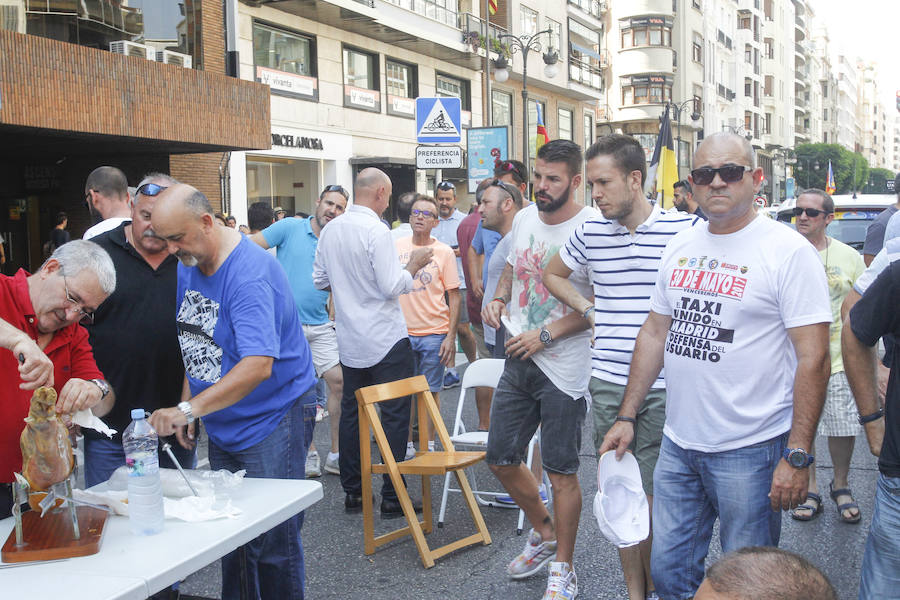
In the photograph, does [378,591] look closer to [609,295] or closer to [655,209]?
[609,295]

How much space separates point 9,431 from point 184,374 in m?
1.05

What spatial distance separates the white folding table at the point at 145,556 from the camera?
227 centimetres

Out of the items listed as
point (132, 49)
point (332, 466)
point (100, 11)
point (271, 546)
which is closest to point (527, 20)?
point (132, 49)

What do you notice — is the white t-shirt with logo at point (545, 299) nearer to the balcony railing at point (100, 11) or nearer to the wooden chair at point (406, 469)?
the wooden chair at point (406, 469)

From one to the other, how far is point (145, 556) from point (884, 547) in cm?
224

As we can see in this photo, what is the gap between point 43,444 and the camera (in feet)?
8.76

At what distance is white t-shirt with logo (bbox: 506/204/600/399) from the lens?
421 cm

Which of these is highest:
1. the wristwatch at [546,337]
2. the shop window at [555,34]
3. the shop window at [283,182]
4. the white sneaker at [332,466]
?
the shop window at [555,34]

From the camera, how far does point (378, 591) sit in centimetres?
443

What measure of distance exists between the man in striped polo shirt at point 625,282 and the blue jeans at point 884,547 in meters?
1.11

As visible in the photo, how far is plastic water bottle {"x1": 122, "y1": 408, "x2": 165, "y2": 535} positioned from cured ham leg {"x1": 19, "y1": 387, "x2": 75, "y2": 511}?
208 millimetres

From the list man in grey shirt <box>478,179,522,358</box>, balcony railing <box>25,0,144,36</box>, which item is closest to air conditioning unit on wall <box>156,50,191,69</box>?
balcony railing <box>25,0,144,36</box>

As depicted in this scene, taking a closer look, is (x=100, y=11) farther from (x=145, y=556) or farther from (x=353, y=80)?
(x=145, y=556)

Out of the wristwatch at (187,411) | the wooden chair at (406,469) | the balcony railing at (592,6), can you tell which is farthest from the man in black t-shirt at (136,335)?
the balcony railing at (592,6)
